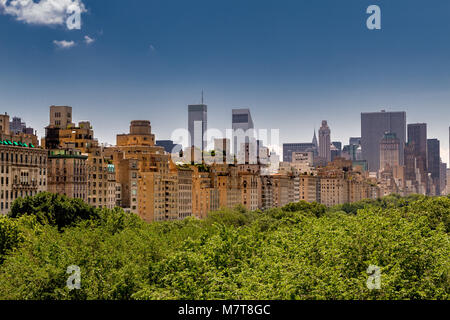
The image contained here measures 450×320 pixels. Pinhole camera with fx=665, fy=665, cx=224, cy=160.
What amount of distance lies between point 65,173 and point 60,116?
29.0 meters

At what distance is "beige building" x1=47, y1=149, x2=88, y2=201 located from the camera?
120000 mm

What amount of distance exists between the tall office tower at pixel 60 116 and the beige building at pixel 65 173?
76.7 feet

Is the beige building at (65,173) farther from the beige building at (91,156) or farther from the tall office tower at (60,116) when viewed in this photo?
the tall office tower at (60,116)

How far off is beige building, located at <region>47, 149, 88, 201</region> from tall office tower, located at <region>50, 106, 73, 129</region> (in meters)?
23.4

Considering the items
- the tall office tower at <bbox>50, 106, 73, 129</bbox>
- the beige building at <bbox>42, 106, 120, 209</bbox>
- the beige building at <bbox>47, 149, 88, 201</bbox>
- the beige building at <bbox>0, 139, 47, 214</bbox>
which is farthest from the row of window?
the tall office tower at <bbox>50, 106, 73, 129</bbox>

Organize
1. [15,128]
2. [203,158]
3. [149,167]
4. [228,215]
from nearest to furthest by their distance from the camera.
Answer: [228,215]
[149,167]
[15,128]
[203,158]

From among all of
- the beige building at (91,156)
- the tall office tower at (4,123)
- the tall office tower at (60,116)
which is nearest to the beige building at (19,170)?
the tall office tower at (4,123)

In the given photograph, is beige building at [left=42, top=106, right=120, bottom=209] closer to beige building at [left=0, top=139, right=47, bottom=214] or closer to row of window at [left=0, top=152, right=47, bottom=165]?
row of window at [left=0, top=152, right=47, bottom=165]

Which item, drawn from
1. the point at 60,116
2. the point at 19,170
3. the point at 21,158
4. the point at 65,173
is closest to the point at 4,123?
the point at 21,158

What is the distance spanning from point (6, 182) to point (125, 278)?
7554cm

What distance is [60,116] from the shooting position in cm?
14625
